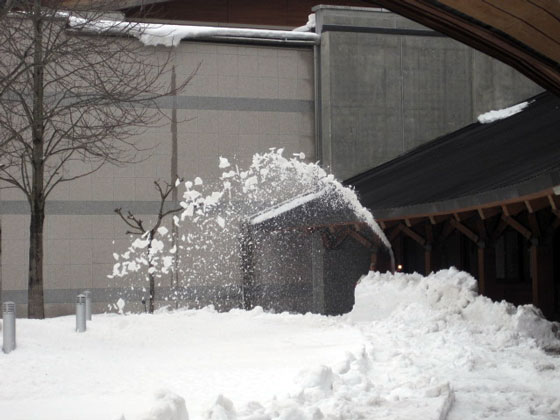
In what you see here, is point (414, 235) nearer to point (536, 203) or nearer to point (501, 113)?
point (536, 203)

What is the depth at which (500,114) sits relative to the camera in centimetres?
2873

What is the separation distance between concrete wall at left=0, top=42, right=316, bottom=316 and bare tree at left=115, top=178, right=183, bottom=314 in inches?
11.0

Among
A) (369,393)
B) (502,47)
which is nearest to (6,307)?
(369,393)

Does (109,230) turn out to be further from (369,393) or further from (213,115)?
(369,393)

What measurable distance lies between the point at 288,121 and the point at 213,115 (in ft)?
7.53

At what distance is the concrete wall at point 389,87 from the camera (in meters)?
29.0

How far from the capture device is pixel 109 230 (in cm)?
2742

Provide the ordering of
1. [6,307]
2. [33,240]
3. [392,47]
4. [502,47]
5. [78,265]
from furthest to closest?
[392,47] < [78,265] < [33,240] < [6,307] < [502,47]

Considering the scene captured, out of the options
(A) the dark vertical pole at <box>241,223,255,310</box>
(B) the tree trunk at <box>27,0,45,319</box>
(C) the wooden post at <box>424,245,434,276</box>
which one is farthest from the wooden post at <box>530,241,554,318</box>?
(A) the dark vertical pole at <box>241,223,255,310</box>

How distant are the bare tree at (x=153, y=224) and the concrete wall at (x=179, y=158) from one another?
279 mm

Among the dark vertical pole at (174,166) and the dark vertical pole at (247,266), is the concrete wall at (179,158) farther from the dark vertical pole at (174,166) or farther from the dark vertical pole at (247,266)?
the dark vertical pole at (247,266)

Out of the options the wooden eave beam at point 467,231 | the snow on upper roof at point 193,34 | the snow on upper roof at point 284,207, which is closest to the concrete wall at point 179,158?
the snow on upper roof at point 193,34

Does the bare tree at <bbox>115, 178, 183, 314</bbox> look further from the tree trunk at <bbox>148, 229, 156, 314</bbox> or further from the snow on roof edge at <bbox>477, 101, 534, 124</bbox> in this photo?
the snow on roof edge at <bbox>477, 101, 534, 124</bbox>

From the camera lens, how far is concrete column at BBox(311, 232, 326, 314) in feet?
93.4
